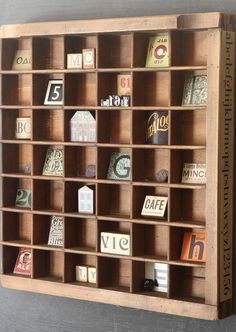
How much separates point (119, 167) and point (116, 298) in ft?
1.74

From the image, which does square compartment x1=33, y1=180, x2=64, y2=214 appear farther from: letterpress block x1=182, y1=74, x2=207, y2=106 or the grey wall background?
letterpress block x1=182, y1=74, x2=207, y2=106

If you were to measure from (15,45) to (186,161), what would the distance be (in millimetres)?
958

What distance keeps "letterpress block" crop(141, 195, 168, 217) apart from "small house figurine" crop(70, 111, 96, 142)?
339mm

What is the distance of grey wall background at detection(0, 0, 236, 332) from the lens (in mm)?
3340

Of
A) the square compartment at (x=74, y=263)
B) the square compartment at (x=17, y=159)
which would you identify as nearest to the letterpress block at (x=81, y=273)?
the square compartment at (x=74, y=263)

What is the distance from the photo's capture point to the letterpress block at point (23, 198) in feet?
12.1

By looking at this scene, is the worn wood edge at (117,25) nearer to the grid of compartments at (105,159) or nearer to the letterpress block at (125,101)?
Answer: the grid of compartments at (105,159)

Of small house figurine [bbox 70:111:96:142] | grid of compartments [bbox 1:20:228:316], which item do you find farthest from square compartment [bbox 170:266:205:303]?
small house figurine [bbox 70:111:96:142]

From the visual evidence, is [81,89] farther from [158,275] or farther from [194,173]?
[158,275]

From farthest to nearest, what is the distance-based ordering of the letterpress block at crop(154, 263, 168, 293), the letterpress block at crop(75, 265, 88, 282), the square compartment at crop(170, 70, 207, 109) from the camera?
the letterpress block at crop(75, 265, 88, 282) < the letterpress block at crop(154, 263, 168, 293) < the square compartment at crop(170, 70, 207, 109)

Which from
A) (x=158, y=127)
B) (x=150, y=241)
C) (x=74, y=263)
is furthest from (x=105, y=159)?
(x=74, y=263)

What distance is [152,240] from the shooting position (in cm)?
341

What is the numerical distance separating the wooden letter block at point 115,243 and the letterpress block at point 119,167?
235 millimetres

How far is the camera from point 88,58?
11.2 feet
